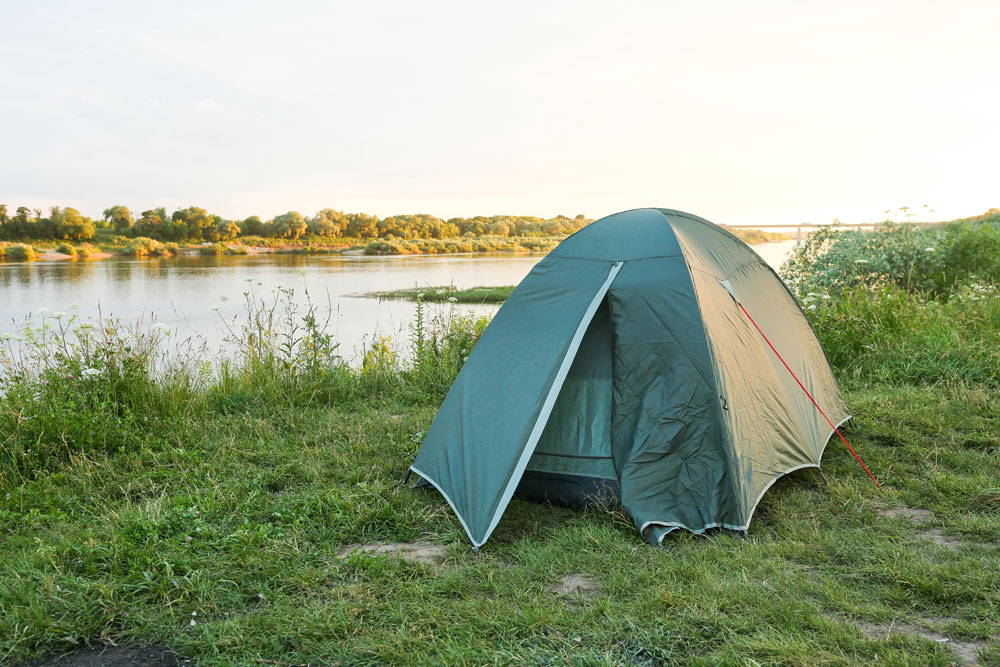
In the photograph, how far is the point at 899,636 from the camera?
2344mm

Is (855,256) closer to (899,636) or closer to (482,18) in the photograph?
(482,18)

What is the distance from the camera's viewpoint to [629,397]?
3.62 m

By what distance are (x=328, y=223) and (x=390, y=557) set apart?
1573 cm

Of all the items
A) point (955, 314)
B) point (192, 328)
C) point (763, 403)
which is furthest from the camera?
point (955, 314)

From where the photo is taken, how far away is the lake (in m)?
6.33

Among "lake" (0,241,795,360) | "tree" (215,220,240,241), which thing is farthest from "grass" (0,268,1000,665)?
"tree" (215,220,240,241)

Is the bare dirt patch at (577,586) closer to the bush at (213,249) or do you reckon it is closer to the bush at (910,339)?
the bush at (910,339)

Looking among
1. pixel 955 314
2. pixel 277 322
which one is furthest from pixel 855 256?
pixel 277 322

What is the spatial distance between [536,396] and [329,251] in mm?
14858

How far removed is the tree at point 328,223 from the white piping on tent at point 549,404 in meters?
14.8

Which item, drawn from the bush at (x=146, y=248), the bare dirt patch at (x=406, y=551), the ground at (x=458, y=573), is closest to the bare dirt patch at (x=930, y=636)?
the ground at (x=458, y=573)

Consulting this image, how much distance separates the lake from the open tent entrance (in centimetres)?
78

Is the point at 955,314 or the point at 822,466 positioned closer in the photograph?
the point at 822,466

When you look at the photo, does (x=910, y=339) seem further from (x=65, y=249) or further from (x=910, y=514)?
(x=65, y=249)
